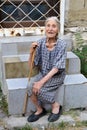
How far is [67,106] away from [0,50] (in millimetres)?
1473

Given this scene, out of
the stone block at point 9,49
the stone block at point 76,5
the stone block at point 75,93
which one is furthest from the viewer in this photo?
the stone block at point 76,5

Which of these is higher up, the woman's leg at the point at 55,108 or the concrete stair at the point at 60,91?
the concrete stair at the point at 60,91

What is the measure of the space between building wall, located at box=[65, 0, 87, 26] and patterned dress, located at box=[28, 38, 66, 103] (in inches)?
61.8

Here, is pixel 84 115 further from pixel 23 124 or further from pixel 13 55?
pixel 13 55

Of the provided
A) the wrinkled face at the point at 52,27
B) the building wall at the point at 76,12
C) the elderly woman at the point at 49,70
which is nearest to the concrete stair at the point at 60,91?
the elderly woman at the point at 49,70

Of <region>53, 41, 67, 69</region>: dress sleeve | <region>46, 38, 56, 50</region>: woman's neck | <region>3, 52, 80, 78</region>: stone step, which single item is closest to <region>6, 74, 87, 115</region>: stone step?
<region>3, 52, 80, 78</region>: stone step

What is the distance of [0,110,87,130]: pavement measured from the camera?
428cm

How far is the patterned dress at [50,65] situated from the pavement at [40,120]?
272 mm

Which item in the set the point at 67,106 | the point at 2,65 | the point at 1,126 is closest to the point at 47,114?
the point at 67,106

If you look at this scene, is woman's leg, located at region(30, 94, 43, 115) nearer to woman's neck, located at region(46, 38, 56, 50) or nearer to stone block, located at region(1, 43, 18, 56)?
woman's neck, located at region(46, 38, 56, 50)

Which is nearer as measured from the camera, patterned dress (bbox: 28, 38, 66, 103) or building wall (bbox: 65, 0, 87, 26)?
patterned dress (bbox: 28, 38, 66, 103)

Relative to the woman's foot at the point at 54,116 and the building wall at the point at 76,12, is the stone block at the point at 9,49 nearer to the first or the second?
the building wall at the point at 76,12

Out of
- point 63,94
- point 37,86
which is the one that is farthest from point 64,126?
point 37,86

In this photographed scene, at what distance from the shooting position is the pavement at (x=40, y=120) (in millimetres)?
4282
